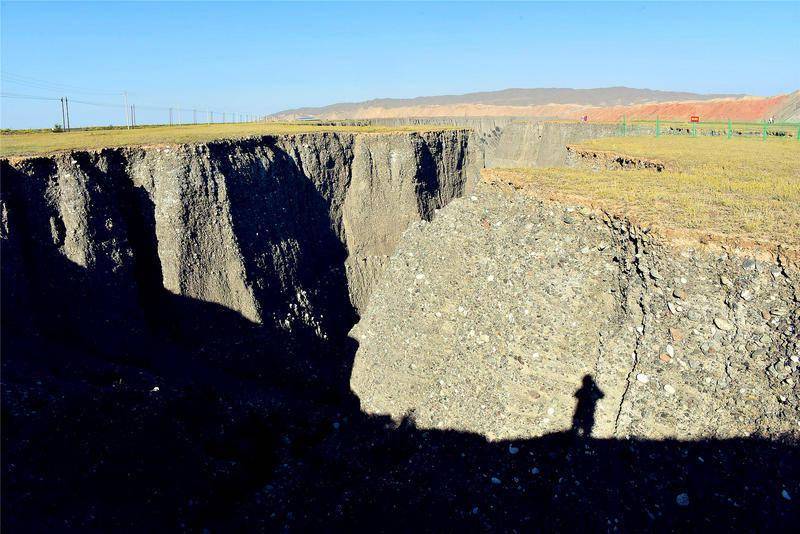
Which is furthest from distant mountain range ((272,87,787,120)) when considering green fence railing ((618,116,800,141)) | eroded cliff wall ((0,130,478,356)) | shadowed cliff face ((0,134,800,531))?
shadowed cliff face ((0,134,800,531))

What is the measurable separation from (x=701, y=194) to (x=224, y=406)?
1365 cm

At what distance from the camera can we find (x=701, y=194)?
13438mm

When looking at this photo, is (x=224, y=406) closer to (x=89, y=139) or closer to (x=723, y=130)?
(x=89, y=139)

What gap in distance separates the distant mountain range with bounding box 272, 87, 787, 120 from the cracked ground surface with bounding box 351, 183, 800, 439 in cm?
7748

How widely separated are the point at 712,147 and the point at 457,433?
22.7 m

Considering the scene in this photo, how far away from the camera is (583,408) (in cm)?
1030

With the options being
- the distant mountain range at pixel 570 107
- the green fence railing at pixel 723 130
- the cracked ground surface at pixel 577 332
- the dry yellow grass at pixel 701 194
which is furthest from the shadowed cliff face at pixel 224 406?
the distant mountain range at pixel 570 107

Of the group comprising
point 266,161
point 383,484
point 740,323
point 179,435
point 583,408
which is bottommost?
point 383,484

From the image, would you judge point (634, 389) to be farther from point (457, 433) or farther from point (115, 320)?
point (115, 320)

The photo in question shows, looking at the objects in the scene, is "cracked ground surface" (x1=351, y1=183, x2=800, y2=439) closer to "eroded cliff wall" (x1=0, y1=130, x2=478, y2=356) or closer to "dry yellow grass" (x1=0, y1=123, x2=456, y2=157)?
"eroded cliff wall" (x1=0, y1=130, x2=478, y2=356)

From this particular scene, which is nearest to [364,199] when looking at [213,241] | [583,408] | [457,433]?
[213,241]

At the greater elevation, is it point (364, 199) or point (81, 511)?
point (364, 199)

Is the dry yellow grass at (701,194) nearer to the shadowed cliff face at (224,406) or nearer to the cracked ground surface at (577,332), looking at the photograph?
the cracked ground surface at (577,332)

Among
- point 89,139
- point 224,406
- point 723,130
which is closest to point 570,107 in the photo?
point 723,130
